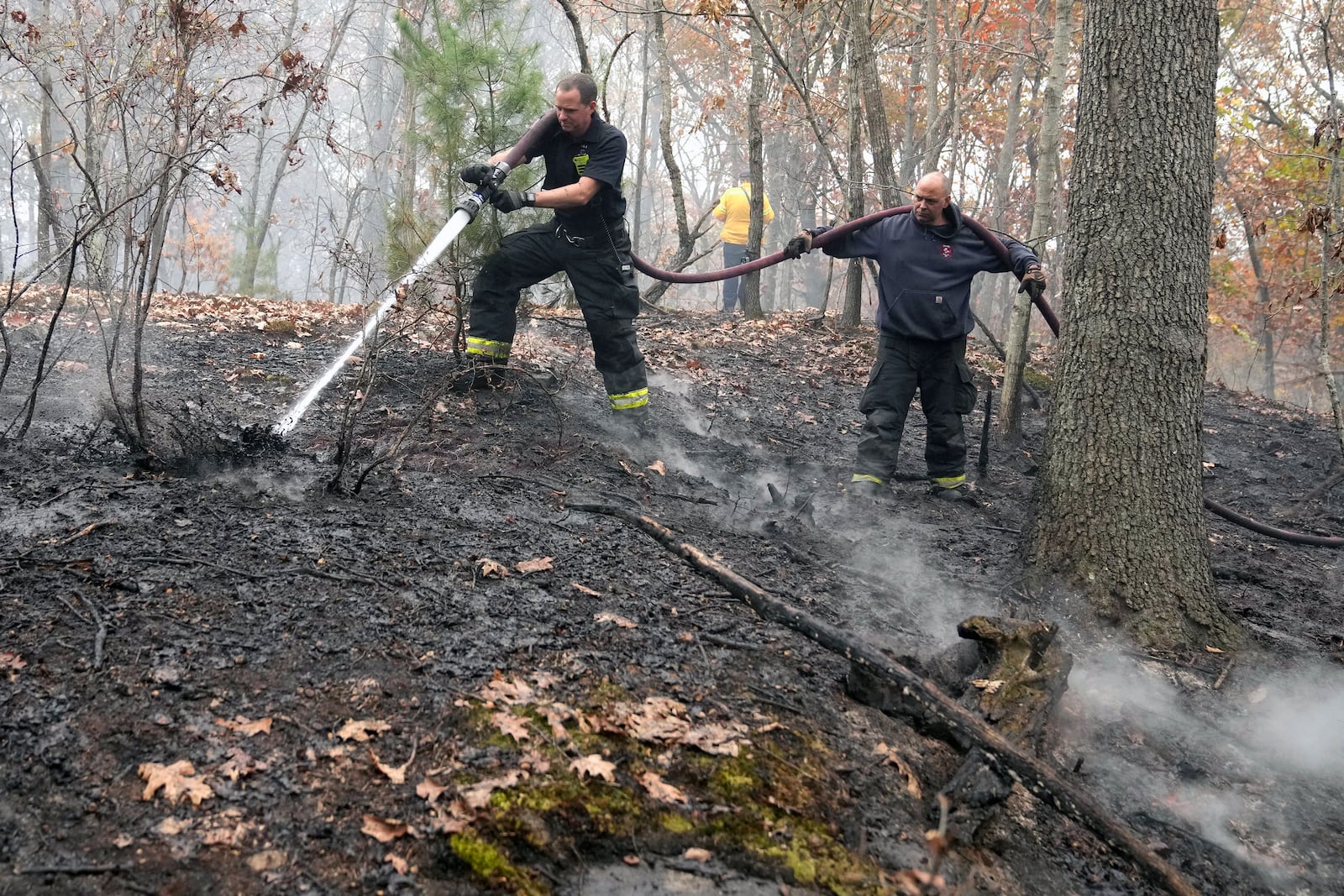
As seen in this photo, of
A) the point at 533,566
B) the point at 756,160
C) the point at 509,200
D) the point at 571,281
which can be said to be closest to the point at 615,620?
the point at 533,566

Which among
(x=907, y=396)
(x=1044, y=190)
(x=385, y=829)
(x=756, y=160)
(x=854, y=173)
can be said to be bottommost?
(x=385, y=829)

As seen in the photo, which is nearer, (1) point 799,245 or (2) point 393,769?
(2) point 393,769

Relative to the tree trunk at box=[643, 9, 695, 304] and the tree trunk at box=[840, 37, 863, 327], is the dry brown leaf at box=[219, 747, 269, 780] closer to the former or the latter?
the tree trunk at box=[643, 9, 695, 304]

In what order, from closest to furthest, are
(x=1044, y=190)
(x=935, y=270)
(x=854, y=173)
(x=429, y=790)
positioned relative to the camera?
(x=429, y=790), (x=935, y=270), (x=1044, y=190), (x=854, y=173)

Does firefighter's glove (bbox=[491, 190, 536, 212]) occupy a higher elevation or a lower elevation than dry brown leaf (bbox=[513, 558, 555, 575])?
higher

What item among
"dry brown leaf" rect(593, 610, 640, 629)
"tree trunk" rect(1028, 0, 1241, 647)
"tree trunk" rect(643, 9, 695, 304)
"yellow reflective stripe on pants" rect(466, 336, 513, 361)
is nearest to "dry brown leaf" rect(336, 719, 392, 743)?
"dry brown leaf" rect(593, 610, 640, 629)

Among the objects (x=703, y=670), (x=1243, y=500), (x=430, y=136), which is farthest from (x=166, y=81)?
(x=1243, y=500)

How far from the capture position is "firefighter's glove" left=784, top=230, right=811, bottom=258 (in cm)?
605

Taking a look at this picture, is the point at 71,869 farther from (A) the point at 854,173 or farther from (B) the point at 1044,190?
(A) the point at 854,173

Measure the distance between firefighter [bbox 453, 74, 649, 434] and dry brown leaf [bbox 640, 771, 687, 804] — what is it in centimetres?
373

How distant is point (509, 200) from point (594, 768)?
4002mm

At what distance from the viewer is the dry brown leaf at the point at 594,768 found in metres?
2.70

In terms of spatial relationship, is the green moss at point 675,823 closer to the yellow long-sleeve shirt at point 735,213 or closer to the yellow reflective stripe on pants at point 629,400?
the yellow reflective stripe on pants at point 629,400

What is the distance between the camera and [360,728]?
9.09 feet
